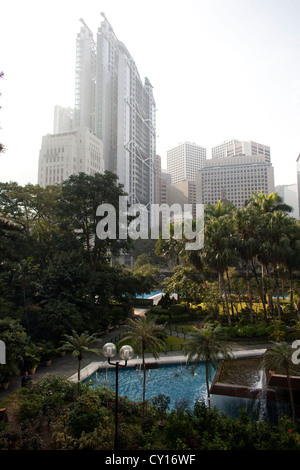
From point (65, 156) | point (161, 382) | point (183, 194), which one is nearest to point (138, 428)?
point (161, 382)

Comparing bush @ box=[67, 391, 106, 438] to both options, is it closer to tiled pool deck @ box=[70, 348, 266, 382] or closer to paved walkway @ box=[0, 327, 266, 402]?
paved walkway @ box=[0, 327, 266, 402]

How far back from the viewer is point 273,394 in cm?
1414

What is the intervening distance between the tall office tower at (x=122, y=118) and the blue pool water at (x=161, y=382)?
9191cm

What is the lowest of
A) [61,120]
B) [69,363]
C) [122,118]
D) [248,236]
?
[69,363]

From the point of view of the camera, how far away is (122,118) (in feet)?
367

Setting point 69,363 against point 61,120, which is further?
point 61,120

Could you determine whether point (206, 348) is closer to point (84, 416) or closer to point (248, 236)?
point (84, 416)

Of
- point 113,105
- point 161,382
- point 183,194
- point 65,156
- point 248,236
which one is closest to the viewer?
point 161,382

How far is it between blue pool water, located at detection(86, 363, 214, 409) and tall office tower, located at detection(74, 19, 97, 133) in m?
115

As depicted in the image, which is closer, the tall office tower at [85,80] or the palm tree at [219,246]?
the palm tree at [219,246]

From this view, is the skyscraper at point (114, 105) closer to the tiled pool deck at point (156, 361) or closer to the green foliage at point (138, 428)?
the tiled pool deck at point (156, 361)

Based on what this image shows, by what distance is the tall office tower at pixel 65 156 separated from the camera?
318 feet

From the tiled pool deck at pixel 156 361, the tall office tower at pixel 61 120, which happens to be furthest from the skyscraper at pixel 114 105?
the tiled pool deck at pixel 156 361

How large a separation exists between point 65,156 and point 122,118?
28.7 meters
